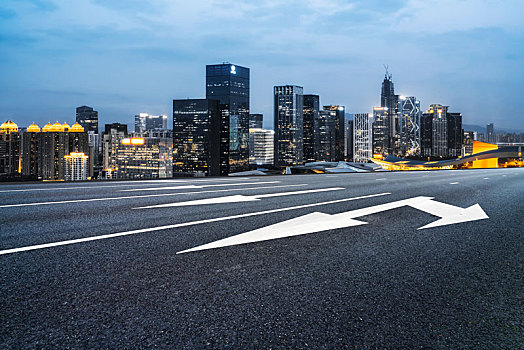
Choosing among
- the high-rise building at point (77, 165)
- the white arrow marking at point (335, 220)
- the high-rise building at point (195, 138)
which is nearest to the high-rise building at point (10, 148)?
the high-rise building at point (77, 165)

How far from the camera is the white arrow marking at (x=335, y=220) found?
3812 mm

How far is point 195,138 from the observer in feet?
630

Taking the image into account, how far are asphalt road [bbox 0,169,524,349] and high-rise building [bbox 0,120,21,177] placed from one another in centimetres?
6494

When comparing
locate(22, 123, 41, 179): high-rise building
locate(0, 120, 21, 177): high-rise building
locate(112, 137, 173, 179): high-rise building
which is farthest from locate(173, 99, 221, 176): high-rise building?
locate(0, 120, 21, 177): high-rise building

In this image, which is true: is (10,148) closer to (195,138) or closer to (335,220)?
(335,220)

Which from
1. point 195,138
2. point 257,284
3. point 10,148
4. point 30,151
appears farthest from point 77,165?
point 195,138

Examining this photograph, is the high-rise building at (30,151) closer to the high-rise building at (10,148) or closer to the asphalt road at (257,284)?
the high-rise building at (10,148)

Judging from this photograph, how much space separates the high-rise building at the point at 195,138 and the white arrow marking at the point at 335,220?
180 m

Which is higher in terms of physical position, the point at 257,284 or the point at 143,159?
the point at 143,159

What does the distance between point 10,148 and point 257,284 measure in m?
82.8

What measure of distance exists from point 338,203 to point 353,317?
196 inches

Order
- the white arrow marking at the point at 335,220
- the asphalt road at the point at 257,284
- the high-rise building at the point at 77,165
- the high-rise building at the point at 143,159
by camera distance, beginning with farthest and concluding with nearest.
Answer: the high-rise building at the point at 143,159 < the high-rise building at the point at 77,165 < the white arrow marking at the point at 335,220 < the asphalt road at the point at 257,284

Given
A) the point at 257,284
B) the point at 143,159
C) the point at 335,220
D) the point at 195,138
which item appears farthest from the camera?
the point at 195,138

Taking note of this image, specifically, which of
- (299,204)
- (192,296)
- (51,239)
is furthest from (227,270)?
(299,204)
